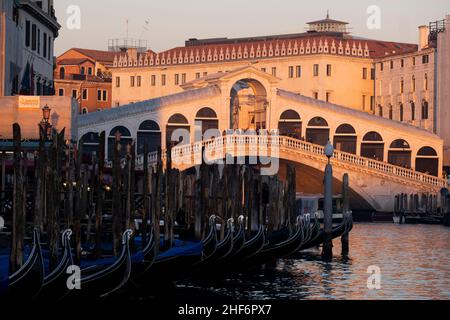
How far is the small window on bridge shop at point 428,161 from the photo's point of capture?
203 ft

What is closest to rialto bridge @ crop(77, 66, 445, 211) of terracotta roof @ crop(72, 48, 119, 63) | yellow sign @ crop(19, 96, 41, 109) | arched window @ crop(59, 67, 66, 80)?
arched window @ crop(59, 67, 66, 80)

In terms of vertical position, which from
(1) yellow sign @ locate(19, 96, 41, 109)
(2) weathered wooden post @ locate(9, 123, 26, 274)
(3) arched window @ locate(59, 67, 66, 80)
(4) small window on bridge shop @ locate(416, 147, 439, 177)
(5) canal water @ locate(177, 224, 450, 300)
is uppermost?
(3) arched window @ locate(59, 67, 66, 80)

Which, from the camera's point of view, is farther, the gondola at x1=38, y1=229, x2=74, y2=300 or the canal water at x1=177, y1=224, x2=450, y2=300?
the canal water at x1=177, y1=224, x2=450, y2=300

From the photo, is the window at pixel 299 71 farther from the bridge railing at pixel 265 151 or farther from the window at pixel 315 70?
the bridge railing at pixel 265 151

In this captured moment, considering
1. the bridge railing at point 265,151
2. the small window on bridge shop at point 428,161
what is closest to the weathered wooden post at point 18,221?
the bridge railing at point 265,151

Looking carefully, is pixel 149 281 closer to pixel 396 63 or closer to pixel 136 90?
pixel 396 63

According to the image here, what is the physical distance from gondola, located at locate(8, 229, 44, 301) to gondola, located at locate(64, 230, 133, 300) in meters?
0.83

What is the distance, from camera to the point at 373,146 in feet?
205

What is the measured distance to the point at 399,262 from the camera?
3284cm

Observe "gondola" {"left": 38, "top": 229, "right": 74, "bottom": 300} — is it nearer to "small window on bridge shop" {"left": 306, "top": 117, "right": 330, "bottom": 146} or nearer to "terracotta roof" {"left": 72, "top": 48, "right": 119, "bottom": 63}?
"small window on bridge shop" {"left": 306, "top": 117, "right": 330, "bottom": 146}

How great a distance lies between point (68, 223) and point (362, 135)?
4243 cm

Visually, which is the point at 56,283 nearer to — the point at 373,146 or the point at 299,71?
the point at 373,146

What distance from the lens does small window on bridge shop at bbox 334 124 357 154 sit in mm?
62375
